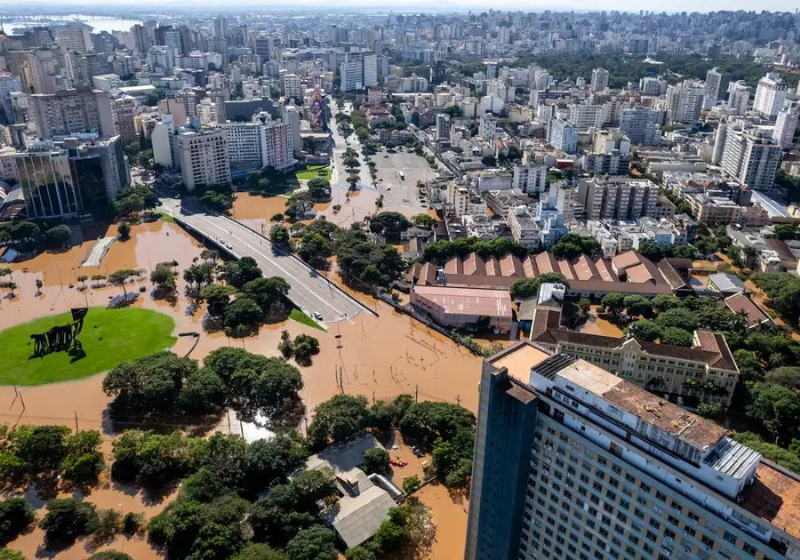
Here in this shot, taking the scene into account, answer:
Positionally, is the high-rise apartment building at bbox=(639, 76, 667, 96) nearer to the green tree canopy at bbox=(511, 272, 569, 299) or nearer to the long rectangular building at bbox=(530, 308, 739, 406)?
the green tree canopy at bbox=(511, 272, 569, 299)

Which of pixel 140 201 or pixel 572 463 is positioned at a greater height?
pixel 572 463

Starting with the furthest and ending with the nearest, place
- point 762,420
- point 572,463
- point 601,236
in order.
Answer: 1. point 601,236
2. point 762,420
3. point 572,463

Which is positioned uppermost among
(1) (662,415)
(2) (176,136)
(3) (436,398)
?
(1) (662,415)

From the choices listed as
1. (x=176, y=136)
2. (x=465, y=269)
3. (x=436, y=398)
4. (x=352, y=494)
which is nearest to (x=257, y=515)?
(x=352, y=494)

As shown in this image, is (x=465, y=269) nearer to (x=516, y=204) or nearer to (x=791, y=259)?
(x=516, y=204)

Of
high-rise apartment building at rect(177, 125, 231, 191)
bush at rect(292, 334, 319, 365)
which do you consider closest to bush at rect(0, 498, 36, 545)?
bush at rect(292, 334, 319, 365)

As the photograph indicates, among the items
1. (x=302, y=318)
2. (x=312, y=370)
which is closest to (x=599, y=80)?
(x=302, y=318)

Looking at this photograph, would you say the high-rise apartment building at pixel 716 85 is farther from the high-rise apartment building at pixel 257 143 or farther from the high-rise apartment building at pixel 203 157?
the high-rise apartment building at pixel 203 157
